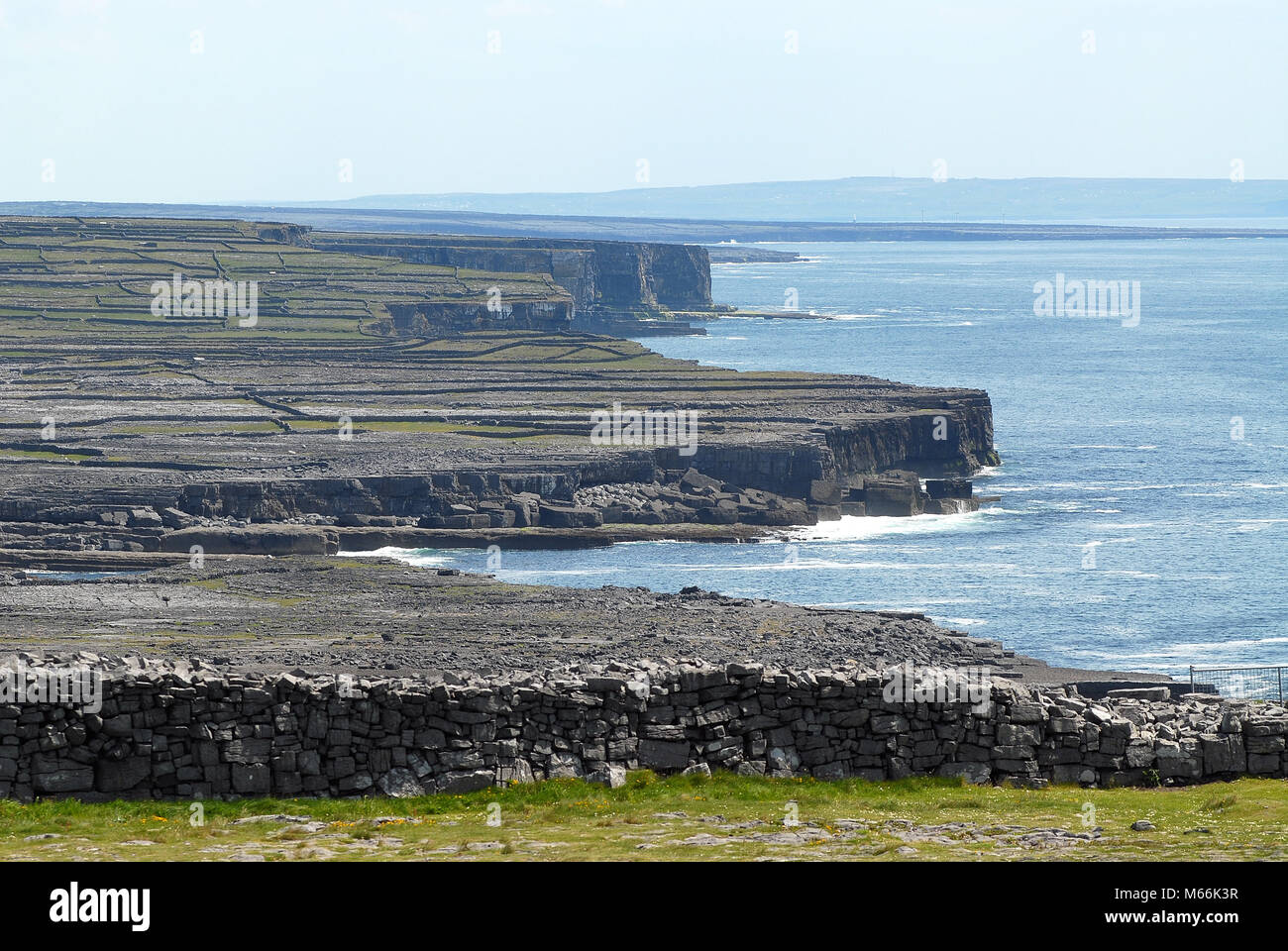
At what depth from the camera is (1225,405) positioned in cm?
15938

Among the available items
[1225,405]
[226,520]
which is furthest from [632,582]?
[1225,405]

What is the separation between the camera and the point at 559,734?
27.1m

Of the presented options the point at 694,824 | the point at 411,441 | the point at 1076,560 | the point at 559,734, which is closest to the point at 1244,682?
the point at 1076,560

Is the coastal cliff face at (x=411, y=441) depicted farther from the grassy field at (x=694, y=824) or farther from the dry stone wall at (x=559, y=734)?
the grassy field at (x=694, y=824)

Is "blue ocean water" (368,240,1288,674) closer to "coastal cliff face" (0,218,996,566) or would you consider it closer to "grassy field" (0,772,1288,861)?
"coastal cliff face" (0,218,996,566)

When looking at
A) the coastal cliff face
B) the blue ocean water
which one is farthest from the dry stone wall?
the coastal cliff face

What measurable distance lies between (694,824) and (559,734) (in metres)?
3.78

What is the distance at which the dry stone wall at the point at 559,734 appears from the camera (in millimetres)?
26031

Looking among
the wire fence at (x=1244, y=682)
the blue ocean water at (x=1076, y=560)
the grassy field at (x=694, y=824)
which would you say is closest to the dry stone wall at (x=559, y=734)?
the grassy field at (x=694, y=824)

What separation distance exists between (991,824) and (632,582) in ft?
197

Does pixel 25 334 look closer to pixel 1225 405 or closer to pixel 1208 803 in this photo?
pixel 1225 405

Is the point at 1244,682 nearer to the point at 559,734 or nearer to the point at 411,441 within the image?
the point at 559,734

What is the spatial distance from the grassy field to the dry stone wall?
0.56m

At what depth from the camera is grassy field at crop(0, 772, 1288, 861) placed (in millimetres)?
21719
